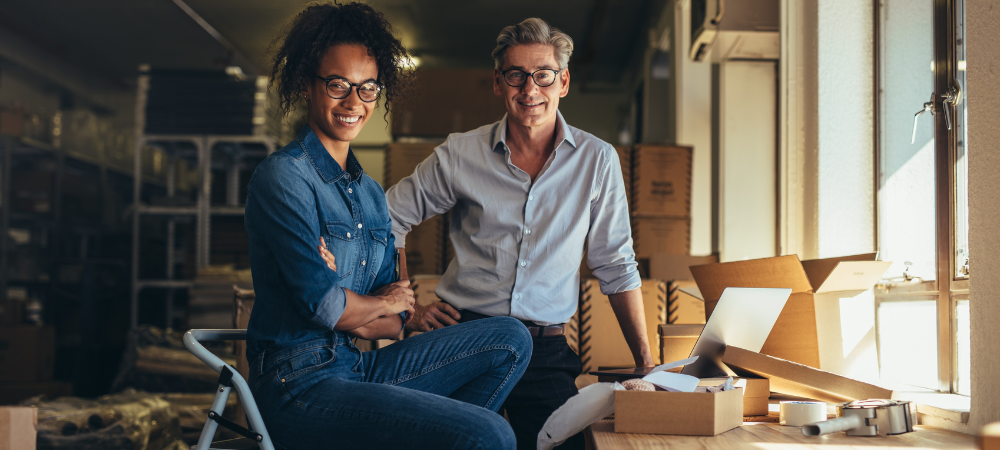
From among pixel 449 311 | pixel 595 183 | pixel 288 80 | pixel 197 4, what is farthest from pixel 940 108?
pixel 197 4

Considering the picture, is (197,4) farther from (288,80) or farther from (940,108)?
(940,108)

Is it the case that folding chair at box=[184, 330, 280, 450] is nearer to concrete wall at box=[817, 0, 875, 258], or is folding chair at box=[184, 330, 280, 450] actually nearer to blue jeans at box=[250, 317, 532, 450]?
blue jeans at box=[250, 317, 532, 450]

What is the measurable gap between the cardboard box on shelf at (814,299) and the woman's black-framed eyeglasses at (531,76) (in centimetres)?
72

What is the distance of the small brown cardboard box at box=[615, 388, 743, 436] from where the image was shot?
123cm

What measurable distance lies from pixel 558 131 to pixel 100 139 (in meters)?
6.42

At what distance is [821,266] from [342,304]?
125 cm

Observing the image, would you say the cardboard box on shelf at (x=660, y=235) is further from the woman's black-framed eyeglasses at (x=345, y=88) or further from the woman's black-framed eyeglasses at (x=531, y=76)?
the woman's black-framed eyeglasses at (x=345, y=88)

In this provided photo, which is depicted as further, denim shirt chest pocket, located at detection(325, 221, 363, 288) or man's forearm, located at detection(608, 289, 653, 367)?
man's forearm, located at detection(608, 289, 653, 367)

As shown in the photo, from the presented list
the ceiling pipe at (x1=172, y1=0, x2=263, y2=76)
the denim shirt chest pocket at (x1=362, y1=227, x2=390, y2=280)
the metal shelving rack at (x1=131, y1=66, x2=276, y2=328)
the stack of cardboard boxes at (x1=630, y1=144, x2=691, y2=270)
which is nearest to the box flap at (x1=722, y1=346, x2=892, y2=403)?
the denim shirt chest pocket at (x1=362, y1=227, x2=390, y2=280)

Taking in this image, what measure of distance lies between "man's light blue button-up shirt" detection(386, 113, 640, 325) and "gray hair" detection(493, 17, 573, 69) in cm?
20

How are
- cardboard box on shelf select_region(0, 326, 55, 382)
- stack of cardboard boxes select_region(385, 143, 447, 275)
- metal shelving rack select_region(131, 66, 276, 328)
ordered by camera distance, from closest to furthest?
stack of cardboard boxes select_region(385, 143, 447, 275) < cardboard box on shelf select_region(0, 326, 55, 382) < metal shelving rack select_region(131, 66, 276, 328)

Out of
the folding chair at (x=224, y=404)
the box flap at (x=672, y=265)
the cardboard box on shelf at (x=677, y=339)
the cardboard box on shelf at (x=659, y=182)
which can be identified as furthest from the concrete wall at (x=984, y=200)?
the cardboard box on shelf at (x=659, y=182)

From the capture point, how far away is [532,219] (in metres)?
1.93

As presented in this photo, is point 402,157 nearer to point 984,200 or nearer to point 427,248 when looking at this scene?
point 427,248
